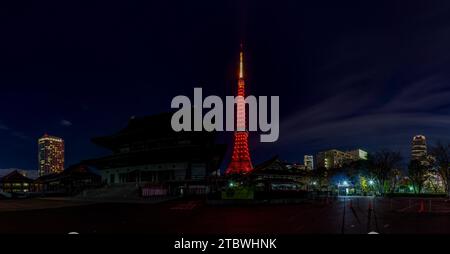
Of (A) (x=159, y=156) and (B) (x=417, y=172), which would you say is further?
(B) (x=417, y=172)

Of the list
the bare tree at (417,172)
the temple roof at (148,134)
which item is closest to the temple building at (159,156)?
the temple roof at (148,134)

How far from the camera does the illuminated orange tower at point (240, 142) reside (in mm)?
100812

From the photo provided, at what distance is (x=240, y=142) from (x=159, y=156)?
116 ft

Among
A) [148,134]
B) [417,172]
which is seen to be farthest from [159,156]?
[417,172]

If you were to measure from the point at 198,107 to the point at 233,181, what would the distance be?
2216 cm

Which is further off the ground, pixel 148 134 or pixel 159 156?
pixel 148 134

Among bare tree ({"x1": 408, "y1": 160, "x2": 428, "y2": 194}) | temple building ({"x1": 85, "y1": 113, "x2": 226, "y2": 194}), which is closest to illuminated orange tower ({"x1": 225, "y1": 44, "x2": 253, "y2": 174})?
temple building ({"x1": 85, "y1": 113, "x2": 226, "y2": 194})

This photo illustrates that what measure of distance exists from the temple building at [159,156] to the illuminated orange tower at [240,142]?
2408cm

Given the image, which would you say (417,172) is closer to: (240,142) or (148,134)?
(240,142)

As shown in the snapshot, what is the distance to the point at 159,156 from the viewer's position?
2857 inches

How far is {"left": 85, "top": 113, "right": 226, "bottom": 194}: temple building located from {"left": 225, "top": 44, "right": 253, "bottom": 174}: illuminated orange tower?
2408cm

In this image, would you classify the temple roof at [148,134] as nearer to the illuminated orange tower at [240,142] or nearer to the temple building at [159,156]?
the temple building at [159,156]
